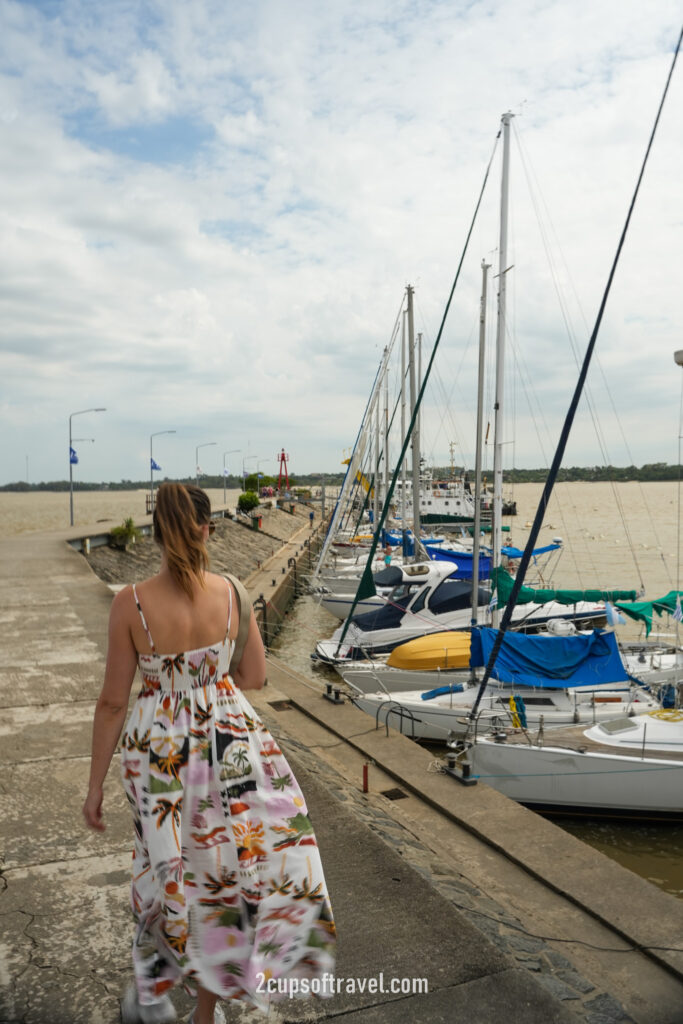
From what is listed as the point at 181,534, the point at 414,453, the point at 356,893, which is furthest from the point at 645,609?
the point at 181,534

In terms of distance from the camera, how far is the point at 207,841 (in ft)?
8.04

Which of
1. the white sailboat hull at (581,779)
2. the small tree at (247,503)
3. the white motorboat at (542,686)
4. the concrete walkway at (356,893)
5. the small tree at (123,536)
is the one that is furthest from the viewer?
the small tree at (247,503)

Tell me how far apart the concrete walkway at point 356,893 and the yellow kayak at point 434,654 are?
6210 mm

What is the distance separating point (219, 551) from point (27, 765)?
30.6 meters

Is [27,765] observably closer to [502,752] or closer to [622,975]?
[622,975]

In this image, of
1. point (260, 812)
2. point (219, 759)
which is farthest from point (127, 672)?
point (260, 812)

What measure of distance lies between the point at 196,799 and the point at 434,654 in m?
12.8

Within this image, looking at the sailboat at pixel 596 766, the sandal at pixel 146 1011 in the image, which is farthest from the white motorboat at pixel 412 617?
the sandal at pixel 146 1011

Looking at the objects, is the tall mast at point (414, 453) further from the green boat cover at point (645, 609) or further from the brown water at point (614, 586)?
the green boat cover at point (645, 609)

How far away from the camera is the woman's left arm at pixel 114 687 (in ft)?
7.89

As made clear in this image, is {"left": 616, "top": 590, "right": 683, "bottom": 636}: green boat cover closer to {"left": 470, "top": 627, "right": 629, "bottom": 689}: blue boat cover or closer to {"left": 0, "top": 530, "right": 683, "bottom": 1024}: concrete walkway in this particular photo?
{"left": 470, "top": 627, "right": 629, "bottom": 689}: blue boat cover

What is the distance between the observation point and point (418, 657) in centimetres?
1499

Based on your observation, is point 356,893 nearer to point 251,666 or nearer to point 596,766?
point 251,666

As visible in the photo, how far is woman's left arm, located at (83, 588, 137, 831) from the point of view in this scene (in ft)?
7.89
